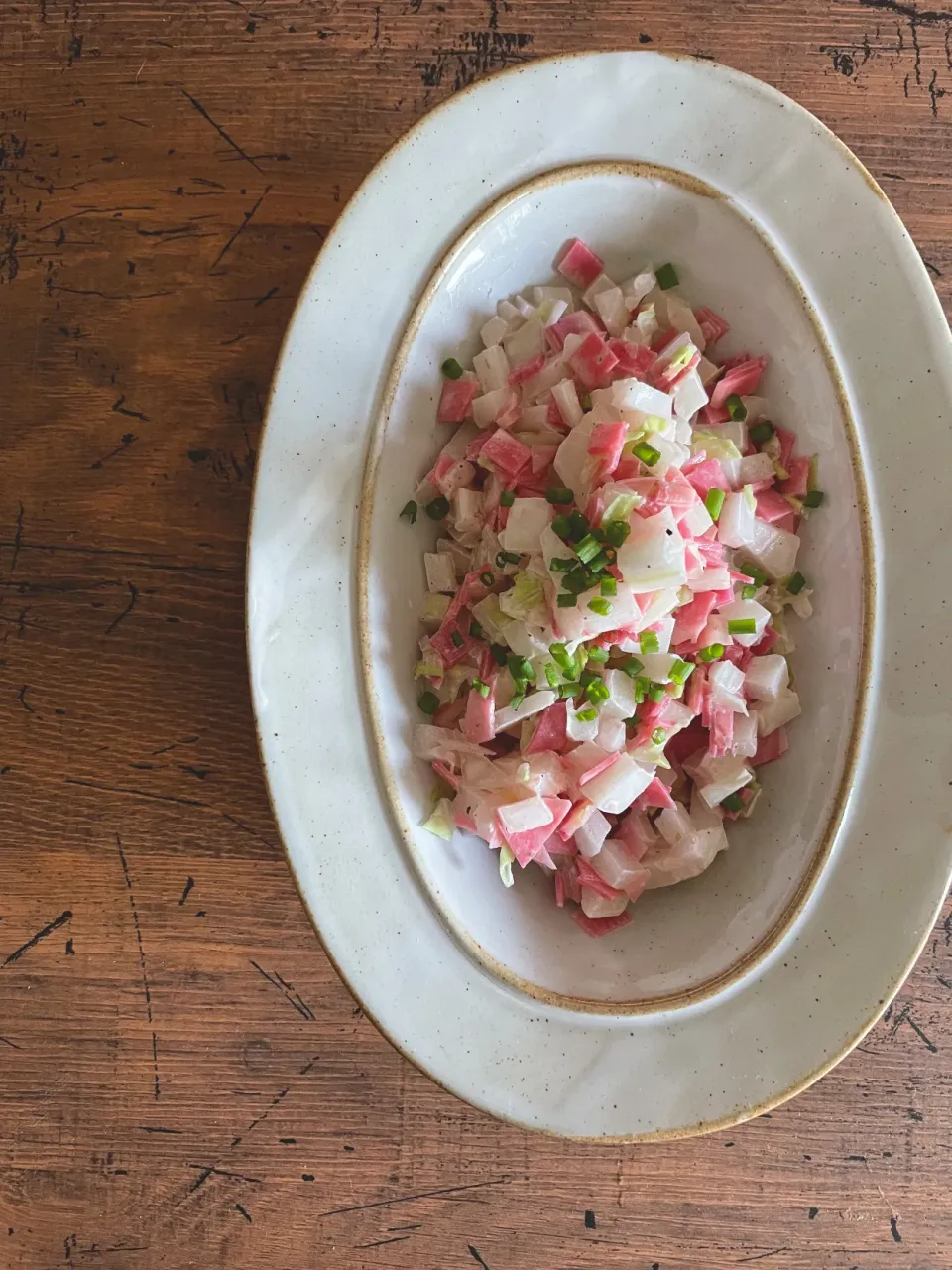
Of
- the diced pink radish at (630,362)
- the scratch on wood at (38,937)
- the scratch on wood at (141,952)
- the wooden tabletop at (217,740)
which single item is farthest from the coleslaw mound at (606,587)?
the scratch on wood at (38,937)

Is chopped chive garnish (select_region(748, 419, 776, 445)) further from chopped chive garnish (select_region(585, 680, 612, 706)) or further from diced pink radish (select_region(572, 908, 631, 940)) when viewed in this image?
diced pink radish (select_region(572, 908, 631, 940))

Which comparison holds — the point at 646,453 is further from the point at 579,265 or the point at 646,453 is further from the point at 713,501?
the point at 579,265

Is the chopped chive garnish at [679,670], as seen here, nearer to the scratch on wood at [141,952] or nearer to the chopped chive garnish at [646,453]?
the chopped chive garnish at [646,453]

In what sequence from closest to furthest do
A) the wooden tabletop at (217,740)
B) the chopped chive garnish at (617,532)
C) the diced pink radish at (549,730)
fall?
the chopped chive garnish at (617,532)
the diced pink radish at (549,730)
the wooden tabletop at (217,740)

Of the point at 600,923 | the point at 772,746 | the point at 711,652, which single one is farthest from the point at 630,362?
the point at 600,923

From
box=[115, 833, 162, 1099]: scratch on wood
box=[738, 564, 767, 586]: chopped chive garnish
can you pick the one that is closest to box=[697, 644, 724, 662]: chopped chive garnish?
box=[738, 564, 767, 586]: chopped chive garnish

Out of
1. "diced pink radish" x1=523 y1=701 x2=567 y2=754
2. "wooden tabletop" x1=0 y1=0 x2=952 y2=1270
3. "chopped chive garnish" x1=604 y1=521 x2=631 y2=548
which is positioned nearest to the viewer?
"chopped chive garnish" x1=604 y1=521 x2=631 y2=548
